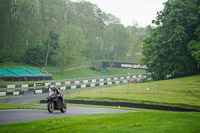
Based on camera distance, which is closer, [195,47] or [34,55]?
[195,47]

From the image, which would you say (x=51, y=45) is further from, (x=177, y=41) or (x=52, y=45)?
(x=177, y=41)

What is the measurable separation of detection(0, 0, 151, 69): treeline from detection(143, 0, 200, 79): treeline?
2255 centimetres

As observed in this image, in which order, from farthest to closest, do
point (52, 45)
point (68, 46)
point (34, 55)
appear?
point (52, 45), point (68, 46), point (34, 55)

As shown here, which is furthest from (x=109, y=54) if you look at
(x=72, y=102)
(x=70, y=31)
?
(x=72, y=102)

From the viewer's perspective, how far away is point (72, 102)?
111ft

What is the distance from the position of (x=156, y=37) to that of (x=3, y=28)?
4845 centimetres

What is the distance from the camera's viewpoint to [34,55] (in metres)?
75.7

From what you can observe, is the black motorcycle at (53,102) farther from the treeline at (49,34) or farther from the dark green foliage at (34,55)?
the dark green foliage at (34,55)

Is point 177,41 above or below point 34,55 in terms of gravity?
above

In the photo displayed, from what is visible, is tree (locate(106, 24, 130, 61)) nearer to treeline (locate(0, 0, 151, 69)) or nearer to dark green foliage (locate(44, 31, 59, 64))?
treeline (locate(0, 0, 151, 69))

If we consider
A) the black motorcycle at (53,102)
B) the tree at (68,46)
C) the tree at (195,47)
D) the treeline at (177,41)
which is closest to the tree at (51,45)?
the tree at (68,46)

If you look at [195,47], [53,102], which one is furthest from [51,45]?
[53,102]

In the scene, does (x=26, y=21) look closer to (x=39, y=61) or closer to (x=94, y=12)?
(x=39, y=61)

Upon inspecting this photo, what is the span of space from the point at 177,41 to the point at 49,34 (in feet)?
151
